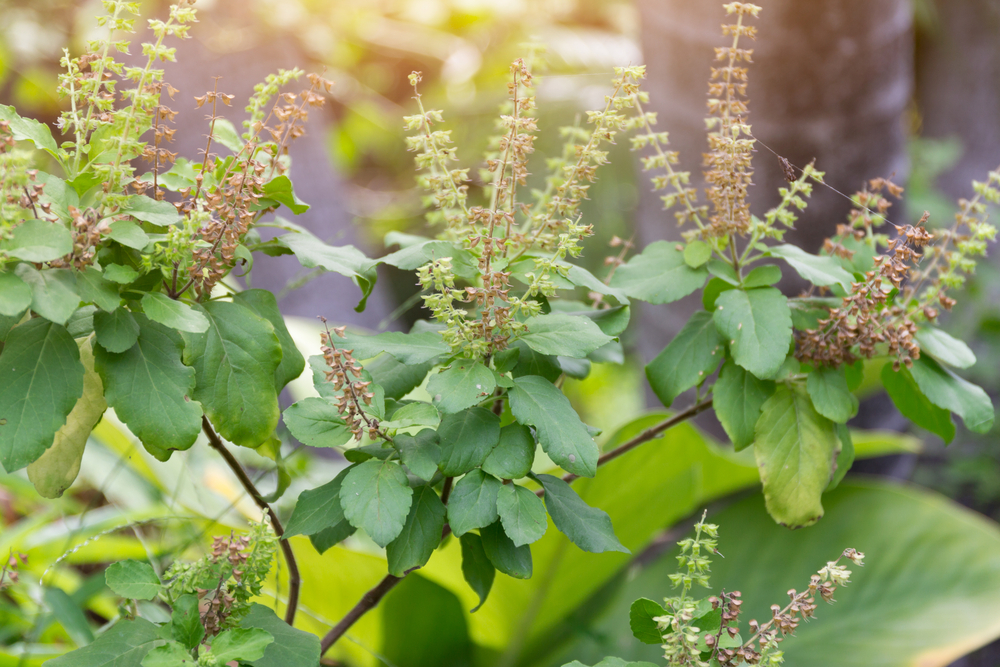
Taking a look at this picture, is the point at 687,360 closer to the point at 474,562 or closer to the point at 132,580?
the point at 474,562

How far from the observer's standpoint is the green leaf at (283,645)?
57cm

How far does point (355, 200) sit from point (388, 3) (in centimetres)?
108

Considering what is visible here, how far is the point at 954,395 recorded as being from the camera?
0.70 metres

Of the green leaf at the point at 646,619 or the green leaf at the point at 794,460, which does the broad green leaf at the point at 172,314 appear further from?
the green leaf at the point at 794,460

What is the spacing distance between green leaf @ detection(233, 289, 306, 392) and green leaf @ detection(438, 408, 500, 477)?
16 centimetres

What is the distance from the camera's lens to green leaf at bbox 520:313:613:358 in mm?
549

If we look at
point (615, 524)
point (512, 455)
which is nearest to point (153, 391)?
point (512, 455)

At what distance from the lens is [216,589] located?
57 centimetres

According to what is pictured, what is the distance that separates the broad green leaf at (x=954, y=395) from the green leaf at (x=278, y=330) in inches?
23.2

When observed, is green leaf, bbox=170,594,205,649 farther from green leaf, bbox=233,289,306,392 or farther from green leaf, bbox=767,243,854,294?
green leaf, bbox=767,243,854,294

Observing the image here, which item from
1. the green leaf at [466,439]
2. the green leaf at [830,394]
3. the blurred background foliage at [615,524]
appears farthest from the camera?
the blurred background foliage at [615,524]

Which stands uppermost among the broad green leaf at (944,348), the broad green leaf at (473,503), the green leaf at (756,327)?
the green leaf at (756,327)

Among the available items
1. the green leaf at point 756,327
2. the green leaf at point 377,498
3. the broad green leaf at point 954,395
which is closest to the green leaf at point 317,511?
the green leaf at point 377,498

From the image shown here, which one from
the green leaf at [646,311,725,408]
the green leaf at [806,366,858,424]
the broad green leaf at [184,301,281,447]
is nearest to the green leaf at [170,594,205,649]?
the broad green leaf at [184,301,281,447]
